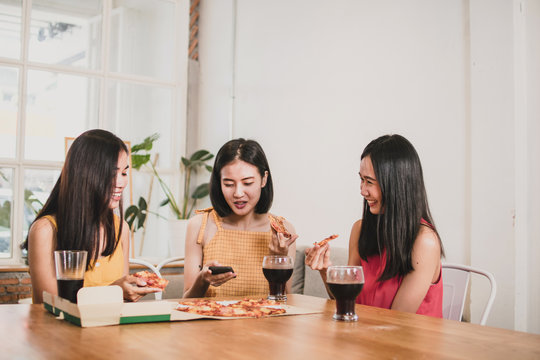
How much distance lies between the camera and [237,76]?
5.00 meters

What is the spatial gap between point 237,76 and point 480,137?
2.82 meters

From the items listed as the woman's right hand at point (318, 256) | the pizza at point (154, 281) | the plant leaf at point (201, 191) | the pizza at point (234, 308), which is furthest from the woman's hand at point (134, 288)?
the plant leaf at point (201, 191)

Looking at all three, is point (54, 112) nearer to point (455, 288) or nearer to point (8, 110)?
point (8, 110)

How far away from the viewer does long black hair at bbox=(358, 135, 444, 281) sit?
70.5 inches

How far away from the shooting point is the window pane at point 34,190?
4496 millimetres

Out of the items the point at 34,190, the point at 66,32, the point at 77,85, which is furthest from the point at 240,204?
the point at 66,32

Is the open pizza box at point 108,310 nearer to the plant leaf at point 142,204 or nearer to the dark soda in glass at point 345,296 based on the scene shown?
the dark soda in glass at point 345,296

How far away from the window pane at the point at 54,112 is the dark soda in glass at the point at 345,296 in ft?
12.7

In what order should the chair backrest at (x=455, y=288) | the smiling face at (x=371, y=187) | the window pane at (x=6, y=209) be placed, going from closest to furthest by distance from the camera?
the smiling face at (x=371, y=187)
the chair backrest at (x=455, y=288)
the window pane at (x=6, y=209)

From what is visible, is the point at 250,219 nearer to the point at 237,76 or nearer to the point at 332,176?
the point at 332,176

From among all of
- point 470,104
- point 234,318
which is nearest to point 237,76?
point 470,104

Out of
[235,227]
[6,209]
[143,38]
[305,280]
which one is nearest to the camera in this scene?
[235,227]

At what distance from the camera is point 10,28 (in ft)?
15.0

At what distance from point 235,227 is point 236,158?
1.04 feet
